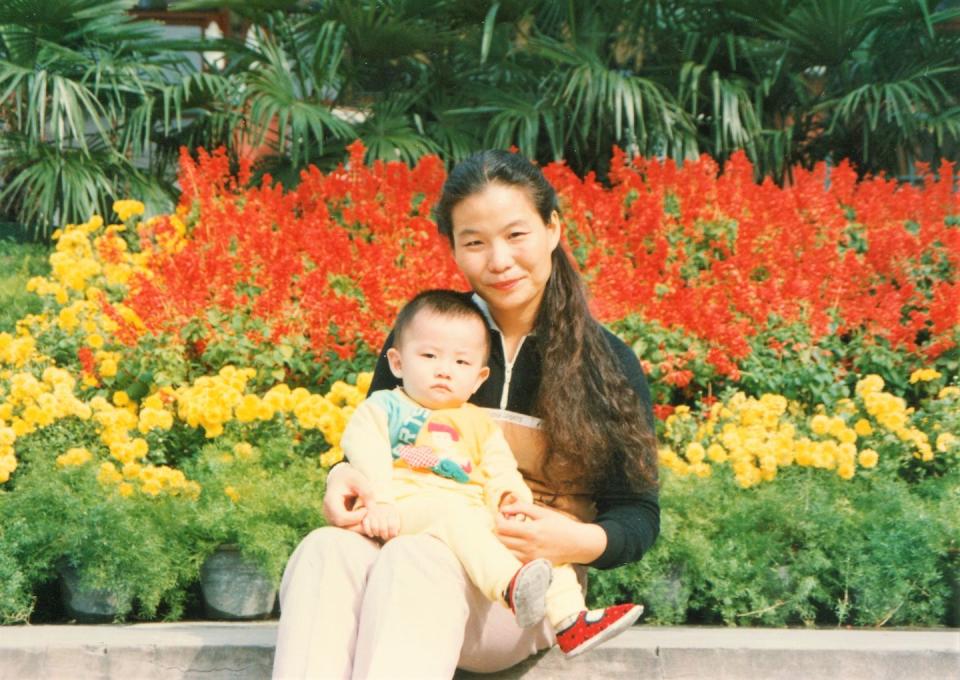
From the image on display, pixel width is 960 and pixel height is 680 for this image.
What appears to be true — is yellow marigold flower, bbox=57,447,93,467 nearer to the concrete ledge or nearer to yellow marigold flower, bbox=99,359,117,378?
yellow marigold flower, bbox=99,359,117,378

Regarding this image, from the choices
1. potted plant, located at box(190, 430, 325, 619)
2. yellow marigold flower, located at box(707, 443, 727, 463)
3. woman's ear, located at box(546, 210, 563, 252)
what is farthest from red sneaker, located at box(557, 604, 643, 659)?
yellow marigold flower, located at box(707, 443, 727, 463)

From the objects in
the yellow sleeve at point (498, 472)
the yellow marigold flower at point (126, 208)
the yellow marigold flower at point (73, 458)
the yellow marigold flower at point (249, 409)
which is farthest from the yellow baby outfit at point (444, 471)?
the yellow marigold flower at point (126, 208)

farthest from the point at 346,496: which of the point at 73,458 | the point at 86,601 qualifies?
the point at 73,458

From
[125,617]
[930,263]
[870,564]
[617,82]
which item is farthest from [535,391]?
[617,82]

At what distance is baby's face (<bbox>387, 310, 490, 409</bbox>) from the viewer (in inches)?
101

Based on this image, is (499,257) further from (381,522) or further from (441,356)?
(381,522)

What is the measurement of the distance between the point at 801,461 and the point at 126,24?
530 centimetres

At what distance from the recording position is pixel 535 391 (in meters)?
2.73

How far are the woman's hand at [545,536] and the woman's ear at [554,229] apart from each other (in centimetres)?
65

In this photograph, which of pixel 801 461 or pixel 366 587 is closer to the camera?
pixel 366 587

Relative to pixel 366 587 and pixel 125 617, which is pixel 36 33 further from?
pixel 366 587

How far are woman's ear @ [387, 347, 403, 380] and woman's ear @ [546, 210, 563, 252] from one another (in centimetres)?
44

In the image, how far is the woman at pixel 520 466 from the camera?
225 centimetres

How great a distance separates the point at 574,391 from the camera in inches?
104
